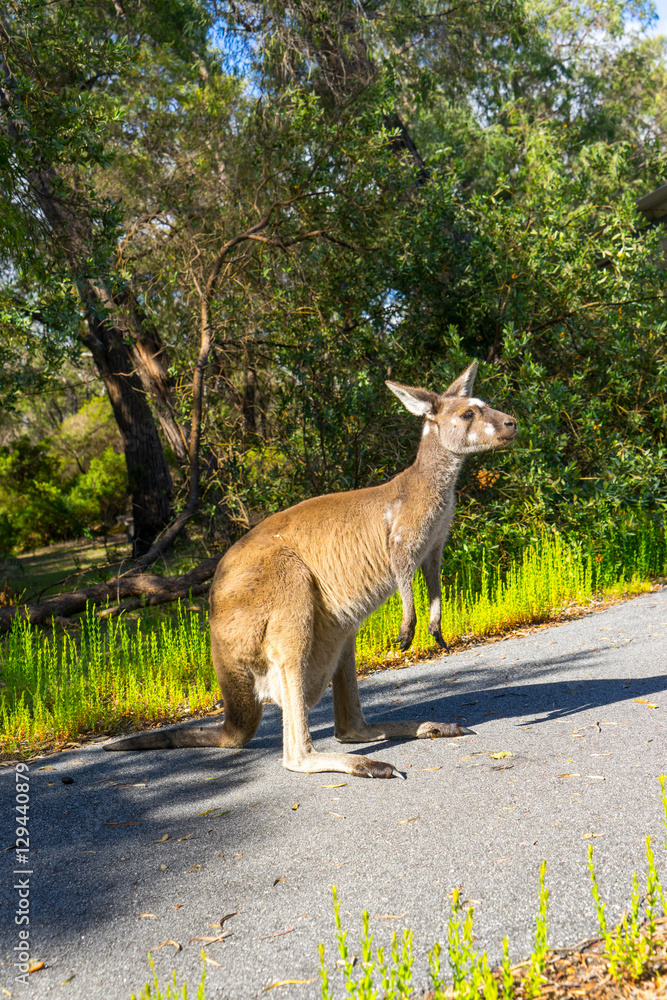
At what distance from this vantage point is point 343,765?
3.78 meters

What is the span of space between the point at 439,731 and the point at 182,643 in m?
2.41

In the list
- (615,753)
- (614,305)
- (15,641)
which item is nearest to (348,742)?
(615,753)

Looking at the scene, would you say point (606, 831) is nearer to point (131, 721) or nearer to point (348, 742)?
point (348, 742)

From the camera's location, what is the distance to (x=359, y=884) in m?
2.75

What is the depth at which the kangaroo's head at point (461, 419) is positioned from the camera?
409 cm

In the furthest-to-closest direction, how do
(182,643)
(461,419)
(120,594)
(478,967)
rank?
(120,594)
(182,643)
(461,419)
(478,967)

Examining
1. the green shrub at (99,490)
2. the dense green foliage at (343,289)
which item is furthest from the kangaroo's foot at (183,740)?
the green shrub at (99,490)

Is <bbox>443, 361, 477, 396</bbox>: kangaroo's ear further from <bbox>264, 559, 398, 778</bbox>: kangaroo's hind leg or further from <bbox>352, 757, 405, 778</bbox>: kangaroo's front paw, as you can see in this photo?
<bbox>352, 757, 405, 778</bbox>: kangaroo's front paw

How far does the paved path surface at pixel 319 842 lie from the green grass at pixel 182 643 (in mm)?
646

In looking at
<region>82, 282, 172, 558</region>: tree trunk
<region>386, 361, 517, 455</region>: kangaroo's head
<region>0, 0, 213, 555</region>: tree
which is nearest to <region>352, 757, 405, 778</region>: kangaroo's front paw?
<region>386, 361, 517, 455</region>: kangaroo's head

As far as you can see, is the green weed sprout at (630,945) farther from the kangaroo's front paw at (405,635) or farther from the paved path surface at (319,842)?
the kangaroo's front paw at (405,635)

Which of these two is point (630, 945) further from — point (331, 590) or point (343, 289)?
point (343, 289)

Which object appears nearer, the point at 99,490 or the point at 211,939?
the point at 211,939

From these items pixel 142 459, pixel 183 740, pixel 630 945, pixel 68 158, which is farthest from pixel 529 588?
pixel 142 459
